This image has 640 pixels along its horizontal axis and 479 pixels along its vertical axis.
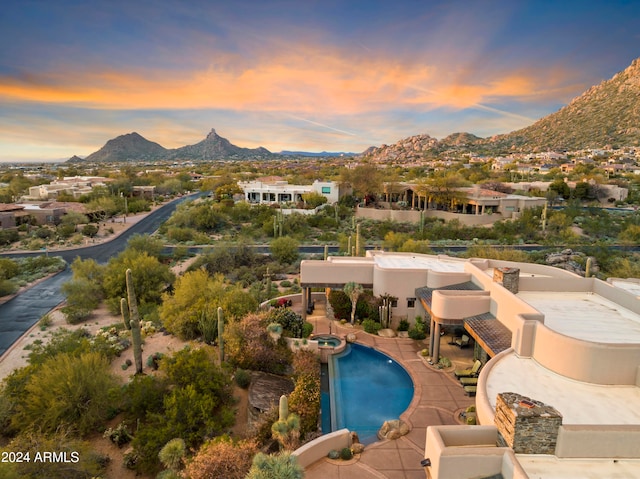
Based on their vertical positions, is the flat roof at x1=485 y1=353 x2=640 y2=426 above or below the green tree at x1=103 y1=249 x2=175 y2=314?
above

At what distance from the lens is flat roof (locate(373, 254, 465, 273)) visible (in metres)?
23.6

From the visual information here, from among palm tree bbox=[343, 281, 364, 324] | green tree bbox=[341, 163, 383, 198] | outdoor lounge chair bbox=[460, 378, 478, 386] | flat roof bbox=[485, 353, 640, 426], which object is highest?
green tree bbox=[341, 163, 383, 198]

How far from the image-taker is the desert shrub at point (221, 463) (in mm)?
10547

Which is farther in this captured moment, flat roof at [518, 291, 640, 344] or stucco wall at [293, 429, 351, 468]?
flat roof at [518, 291, 640, 344]

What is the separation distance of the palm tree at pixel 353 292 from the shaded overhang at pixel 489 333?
6454 millimetres

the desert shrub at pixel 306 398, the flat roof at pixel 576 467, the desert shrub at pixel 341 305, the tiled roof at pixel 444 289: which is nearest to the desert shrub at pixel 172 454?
the desert shrub at pixel 306 398

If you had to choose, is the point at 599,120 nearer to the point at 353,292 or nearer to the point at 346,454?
the point at 353,292

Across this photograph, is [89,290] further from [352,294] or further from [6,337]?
[352,294]

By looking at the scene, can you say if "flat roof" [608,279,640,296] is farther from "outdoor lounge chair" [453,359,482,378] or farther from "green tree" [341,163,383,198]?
"green tree" [341,163,383,198]

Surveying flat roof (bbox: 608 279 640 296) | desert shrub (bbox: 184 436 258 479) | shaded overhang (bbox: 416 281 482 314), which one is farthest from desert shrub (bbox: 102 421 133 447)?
flat roof (bbox: 608 279 640 296)

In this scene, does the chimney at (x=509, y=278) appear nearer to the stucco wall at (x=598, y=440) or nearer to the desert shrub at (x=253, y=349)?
the stucco wall at (x=598, y=440)

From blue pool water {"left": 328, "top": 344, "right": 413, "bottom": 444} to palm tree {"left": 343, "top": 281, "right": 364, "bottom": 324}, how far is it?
246 cm

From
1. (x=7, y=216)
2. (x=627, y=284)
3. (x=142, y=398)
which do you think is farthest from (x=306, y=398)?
(x=7, y=216)

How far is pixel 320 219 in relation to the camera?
2235 inches
